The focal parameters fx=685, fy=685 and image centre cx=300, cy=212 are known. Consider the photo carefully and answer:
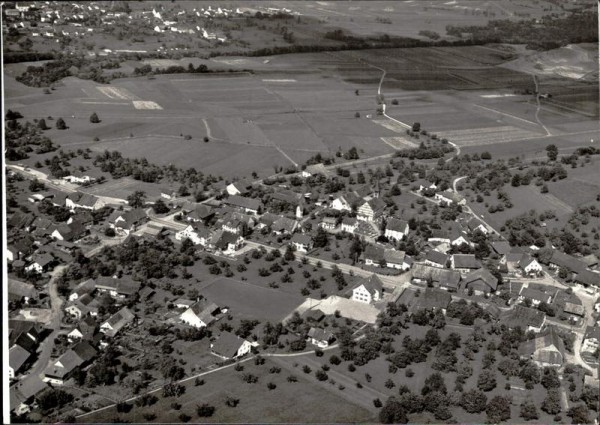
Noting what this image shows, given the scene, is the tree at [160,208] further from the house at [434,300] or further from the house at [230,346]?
the house at [434,300]

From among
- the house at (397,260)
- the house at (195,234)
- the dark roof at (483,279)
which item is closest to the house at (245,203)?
the house at (195,234)

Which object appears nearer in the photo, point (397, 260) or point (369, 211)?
point (397, 260)

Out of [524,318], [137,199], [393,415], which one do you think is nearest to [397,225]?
[524,318]

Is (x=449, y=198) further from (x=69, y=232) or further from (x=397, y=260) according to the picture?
(x=69, y=232)

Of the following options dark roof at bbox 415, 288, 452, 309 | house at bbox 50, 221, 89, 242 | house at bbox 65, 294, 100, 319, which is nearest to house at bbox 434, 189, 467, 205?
dark roof at bbox 415, 288, 452, 309

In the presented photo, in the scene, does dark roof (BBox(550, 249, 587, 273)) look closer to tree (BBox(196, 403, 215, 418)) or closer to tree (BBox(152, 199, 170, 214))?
tree (BBox(196, 403, 215, 418))

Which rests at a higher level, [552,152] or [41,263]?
[552,152]

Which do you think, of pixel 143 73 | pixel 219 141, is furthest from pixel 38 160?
pixel 143 73
